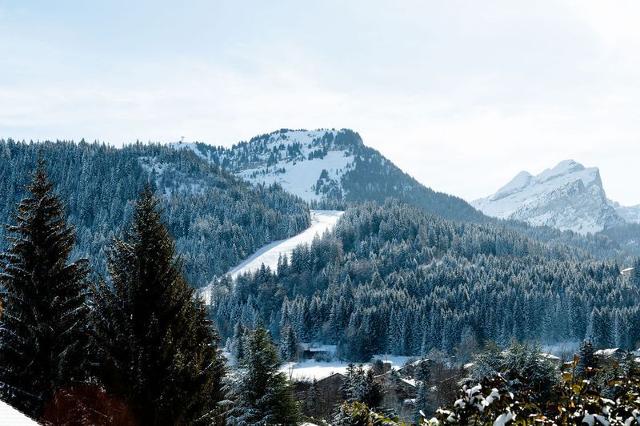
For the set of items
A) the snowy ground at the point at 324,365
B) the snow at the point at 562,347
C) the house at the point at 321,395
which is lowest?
the snowy ground at the point at 324,365

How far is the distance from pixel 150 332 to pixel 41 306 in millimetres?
7225

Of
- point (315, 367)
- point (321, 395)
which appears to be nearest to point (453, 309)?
point (315, 367)

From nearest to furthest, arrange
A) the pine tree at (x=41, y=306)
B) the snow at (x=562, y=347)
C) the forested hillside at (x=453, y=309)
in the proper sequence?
the pine tree at (x=41, y=306), the snow at (x=562, y=347), the forested hillside at (x=453, y=309)

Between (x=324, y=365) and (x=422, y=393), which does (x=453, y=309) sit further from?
(x=422, y=393)

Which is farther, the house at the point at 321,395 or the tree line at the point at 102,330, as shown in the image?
the house at the point at 321,395

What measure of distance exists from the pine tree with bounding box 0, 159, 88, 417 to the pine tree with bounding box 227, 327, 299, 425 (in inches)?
590

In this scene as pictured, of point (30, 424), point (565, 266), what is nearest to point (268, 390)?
point (30, 424)

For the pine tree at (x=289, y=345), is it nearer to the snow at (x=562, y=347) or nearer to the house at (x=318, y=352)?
the house at (x=318, y=352)

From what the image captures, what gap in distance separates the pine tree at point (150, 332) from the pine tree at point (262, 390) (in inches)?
653

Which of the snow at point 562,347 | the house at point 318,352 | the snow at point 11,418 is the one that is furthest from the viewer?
the house at point 318,352

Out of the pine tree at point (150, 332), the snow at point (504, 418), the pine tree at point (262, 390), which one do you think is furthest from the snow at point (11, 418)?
the pine tree at point (262, 390)

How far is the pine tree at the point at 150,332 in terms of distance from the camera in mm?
17531

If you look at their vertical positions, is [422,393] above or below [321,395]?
above

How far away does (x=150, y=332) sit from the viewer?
59.4 feet
